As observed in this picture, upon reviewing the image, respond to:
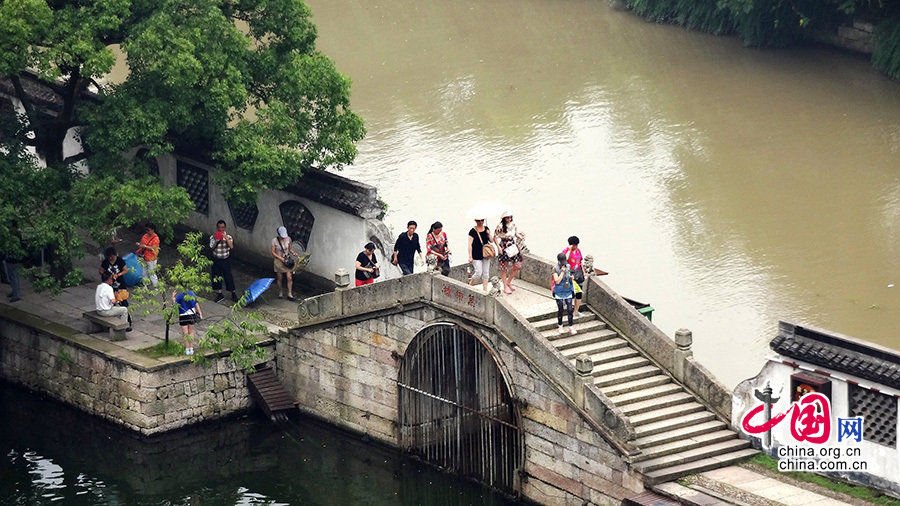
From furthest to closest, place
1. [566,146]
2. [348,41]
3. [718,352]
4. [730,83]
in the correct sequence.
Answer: [348,41], [730,83], [566,146], [718,352]

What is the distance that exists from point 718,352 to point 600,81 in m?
23.2

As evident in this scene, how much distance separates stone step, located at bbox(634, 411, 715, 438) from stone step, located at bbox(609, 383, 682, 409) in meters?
0.58

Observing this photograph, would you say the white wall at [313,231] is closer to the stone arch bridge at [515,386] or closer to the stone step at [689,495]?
the stone arch bridge at [515,386]

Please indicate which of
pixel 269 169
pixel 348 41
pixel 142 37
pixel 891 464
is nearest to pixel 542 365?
pixel 891 464

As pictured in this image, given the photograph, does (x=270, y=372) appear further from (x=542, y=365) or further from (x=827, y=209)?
(x=827, y=209)

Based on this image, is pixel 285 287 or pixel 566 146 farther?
pixel 566 146

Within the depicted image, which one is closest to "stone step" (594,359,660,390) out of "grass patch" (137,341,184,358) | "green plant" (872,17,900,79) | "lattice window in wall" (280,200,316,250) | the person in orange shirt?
"lattice window in wall" (280,200,316,250)

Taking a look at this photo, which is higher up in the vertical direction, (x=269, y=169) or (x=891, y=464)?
(x=269, y=169)

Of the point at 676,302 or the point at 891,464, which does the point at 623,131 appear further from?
the point at 891,464

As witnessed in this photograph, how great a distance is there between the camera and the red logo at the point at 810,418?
79.7 feet

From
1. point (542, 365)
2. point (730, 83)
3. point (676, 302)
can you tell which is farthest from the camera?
point (730, 83)

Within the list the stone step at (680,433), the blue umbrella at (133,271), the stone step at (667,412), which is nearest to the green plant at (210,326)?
the blue umbrella at (133,271)

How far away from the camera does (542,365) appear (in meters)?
25.8

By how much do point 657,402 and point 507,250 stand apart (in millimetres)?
4145
